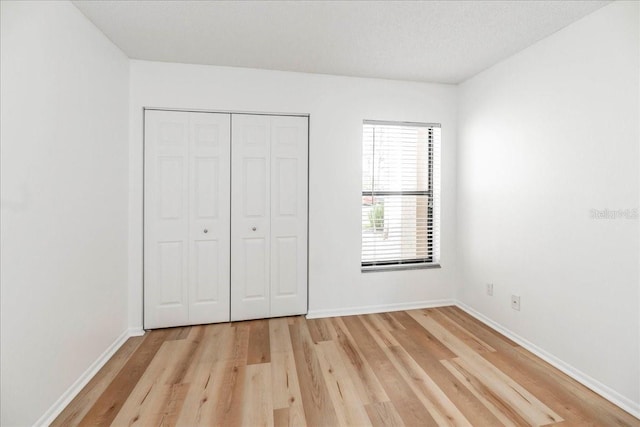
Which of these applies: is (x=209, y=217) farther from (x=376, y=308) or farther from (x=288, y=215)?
(x=376, y=308)

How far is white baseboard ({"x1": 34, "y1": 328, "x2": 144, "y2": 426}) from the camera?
1.78m

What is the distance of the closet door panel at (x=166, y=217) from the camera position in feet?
9.60

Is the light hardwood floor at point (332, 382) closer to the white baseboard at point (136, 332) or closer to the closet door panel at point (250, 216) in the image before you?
the white baseboard at point (136, 332)

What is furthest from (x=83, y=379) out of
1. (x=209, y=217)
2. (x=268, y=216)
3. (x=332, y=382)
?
(x=268, y=216)

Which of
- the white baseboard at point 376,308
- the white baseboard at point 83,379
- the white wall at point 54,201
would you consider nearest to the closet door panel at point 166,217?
the white baseboard at point 83,379

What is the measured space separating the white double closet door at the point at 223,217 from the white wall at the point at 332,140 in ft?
0.32

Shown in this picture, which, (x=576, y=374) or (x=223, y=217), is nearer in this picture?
(x=576, y=374)

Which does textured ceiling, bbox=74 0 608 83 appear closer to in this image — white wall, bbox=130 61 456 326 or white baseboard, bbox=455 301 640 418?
white wall, bbox=130 61 456 326

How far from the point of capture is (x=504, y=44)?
2561 mm

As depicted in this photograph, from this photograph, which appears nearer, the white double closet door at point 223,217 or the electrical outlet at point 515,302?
the electrical outlet at point 515,302

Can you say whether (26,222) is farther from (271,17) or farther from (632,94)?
(632,94)

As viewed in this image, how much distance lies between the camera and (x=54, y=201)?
186 centimetres

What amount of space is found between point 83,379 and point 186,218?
143 centimetres

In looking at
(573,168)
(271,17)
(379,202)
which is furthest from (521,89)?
(271,17)
